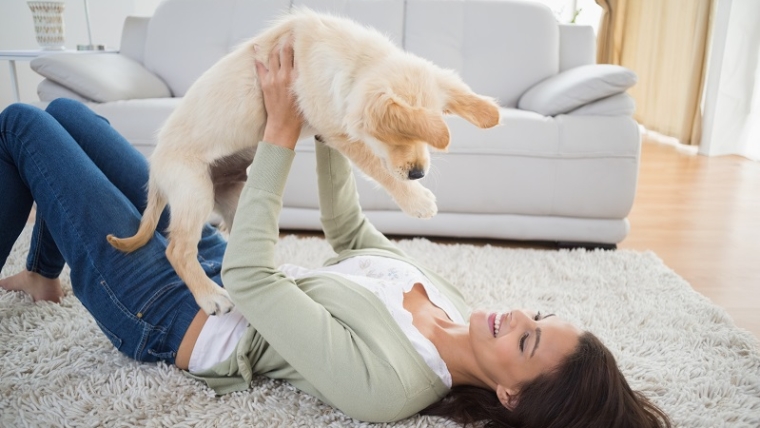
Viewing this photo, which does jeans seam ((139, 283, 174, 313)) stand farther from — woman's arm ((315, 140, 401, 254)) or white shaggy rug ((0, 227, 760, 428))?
woman's arm ((315, 140, 401, 254))

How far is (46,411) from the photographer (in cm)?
141

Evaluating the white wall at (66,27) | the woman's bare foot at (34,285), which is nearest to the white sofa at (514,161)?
the woman's bare foot at (34,285)

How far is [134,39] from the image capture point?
151 inches

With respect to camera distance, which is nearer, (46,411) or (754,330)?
(46,411)

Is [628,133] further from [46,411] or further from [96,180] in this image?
[46,411]

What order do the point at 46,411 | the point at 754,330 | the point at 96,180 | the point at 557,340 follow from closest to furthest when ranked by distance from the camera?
the point at 557,340, the point at 46,411, the point at 96,180, the point at 754,330

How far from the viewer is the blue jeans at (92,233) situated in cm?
146

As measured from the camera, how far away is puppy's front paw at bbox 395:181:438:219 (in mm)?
1558

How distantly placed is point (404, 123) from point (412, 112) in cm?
3

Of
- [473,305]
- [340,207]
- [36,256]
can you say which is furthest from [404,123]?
[36,256]

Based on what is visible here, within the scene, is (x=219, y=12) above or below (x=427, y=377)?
above

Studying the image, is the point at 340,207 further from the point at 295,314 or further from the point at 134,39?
the point at 134,39

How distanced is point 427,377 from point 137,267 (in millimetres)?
758

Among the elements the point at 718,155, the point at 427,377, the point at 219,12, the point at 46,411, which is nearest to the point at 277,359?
the point at 427,377
